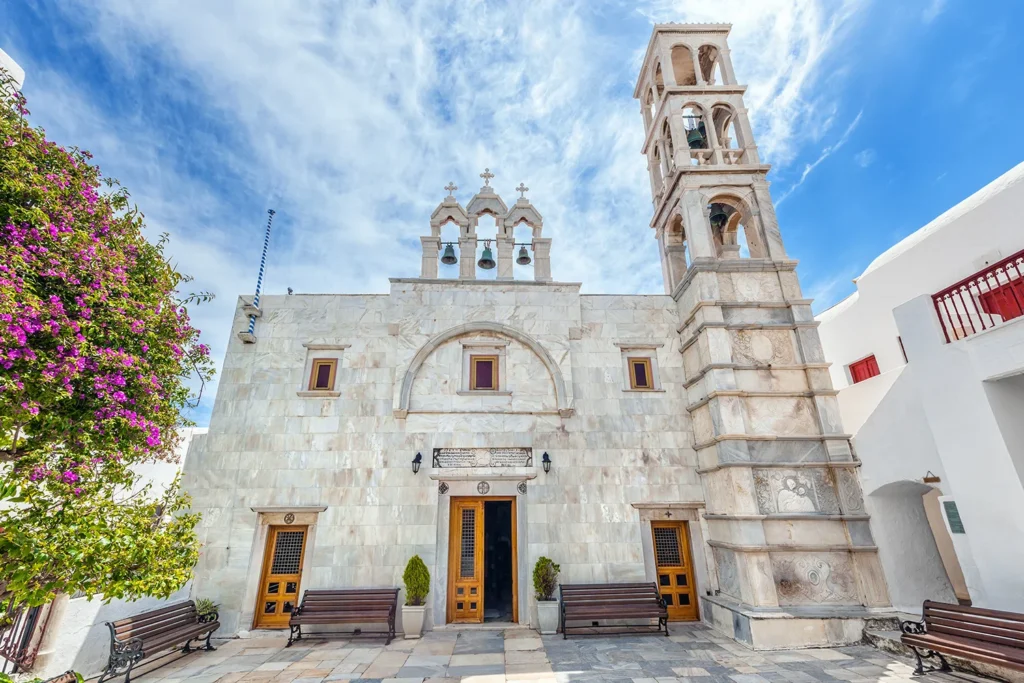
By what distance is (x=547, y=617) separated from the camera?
8.85 metres

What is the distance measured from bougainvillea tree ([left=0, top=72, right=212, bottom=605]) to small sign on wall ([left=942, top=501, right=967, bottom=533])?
11.6 meters

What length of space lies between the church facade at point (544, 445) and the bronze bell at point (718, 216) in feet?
1.68

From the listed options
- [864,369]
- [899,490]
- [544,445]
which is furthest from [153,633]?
[864,369]

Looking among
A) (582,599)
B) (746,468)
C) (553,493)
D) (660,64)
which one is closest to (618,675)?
(582,599)

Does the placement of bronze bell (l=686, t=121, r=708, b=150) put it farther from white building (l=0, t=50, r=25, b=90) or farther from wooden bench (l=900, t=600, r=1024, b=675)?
white building (l=0, t=50, r=25, b=90)

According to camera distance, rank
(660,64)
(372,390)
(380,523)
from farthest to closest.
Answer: (660,64) < (372,390) < (380,523)

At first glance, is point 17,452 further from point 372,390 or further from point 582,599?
point 582,599

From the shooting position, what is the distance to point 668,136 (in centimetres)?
1360

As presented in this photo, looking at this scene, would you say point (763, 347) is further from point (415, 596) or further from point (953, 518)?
point (415, 596)

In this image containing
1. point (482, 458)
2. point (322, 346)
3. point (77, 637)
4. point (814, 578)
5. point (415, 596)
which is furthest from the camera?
point (322, 346)

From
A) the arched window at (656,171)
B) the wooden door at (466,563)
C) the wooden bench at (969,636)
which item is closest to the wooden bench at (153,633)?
the wooden door at (466,563)

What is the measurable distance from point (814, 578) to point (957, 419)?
3.86 metres

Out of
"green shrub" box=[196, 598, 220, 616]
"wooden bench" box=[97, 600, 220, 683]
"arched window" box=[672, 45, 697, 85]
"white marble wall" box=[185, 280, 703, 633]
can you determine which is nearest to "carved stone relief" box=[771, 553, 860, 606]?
"white marble wall" box=[185, 280, 703, 633]

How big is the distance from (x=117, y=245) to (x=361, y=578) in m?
7.60
